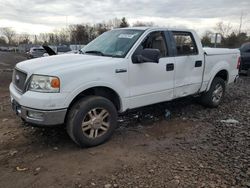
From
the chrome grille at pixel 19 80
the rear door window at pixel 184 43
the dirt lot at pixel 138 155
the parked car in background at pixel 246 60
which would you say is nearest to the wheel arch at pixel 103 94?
the dirt lot at pixel 138 155

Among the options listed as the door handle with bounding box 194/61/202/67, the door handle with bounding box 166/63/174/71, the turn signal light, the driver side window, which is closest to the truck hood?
the turn signal light

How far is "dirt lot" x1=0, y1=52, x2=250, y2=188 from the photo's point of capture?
3.42m

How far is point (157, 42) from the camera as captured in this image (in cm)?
525

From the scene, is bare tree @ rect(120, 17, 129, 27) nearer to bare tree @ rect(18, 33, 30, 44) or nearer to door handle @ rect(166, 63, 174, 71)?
bare tree @ rect(18, 33, 30, 44)

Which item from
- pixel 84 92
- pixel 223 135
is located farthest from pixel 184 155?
pixel 84 92

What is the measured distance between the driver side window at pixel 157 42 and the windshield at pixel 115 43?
196 mm

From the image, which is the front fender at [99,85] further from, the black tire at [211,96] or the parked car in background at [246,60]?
the parked car in background at [246,60]

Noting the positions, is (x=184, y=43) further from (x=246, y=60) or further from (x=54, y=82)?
(x=246, y=60)

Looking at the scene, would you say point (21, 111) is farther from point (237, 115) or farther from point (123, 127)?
point (237, 115)

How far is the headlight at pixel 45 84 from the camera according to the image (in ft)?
12.6

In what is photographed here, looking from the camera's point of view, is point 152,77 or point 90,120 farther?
point 152,77

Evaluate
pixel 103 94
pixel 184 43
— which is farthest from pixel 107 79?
pixel 184 43

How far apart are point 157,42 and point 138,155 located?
7.48ft

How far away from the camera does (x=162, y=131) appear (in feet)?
16.9
